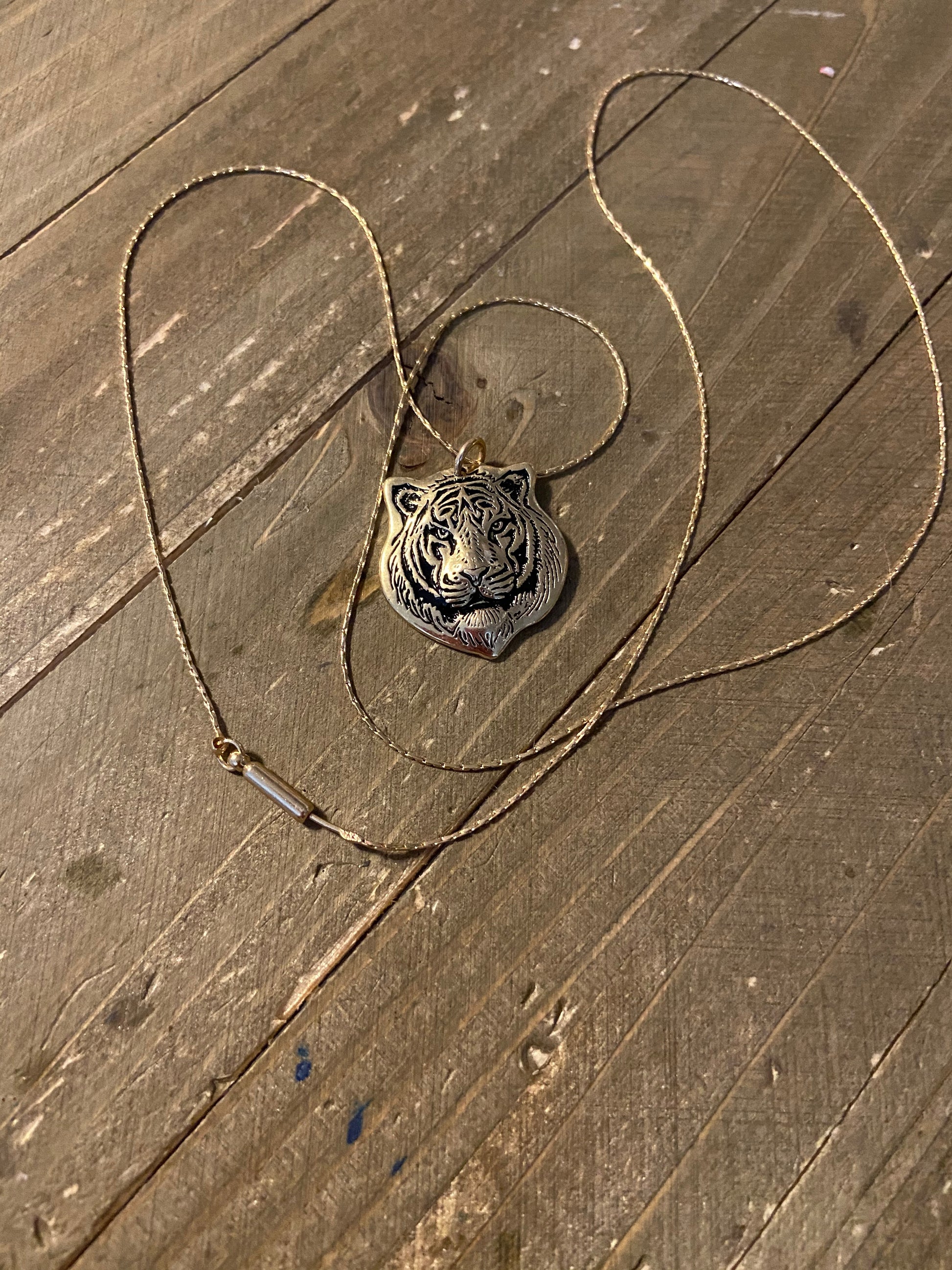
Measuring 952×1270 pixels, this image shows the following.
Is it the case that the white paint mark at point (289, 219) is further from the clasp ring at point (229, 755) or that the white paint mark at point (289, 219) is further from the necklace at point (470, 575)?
the clasp ring at point (229, 755)

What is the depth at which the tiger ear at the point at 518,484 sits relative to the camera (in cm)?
177

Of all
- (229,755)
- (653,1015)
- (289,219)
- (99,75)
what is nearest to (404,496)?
(229,755)

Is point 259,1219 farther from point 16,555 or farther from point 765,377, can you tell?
point 765,377

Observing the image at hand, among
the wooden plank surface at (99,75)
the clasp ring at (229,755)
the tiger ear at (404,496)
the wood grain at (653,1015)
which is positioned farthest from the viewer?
the wooden plank surface at (99,75)

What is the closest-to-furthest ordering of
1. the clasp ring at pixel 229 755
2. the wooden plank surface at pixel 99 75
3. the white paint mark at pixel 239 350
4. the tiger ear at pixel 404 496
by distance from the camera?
the clasp ring at pixel 229 755 → the tiger ear at pixel 404 496 → the white paint mark at pixel 239 350 → the wooden plank surface at pixel 99 75

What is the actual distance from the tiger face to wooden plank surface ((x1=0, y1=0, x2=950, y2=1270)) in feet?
0.23

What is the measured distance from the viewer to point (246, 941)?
158 cm

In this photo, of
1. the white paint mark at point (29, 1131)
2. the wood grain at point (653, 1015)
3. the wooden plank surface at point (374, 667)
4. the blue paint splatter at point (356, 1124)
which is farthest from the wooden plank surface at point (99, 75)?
the blue paint splatter at point (356, 1124)

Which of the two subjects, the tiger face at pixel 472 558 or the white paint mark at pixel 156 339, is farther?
the white paint mark at pixel 156 339

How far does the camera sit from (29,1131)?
1.47m

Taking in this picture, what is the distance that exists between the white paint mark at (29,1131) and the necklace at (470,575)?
64 cm

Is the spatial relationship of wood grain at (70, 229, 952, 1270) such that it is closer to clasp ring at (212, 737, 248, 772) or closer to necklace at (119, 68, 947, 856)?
necklace at (119, 68, 947, 856)

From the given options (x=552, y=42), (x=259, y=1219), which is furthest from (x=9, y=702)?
(x=552, y=42)

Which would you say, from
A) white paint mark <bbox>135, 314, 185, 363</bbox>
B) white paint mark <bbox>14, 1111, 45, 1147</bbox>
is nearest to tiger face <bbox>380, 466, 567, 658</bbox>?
white paint mark <bbox>135, 314, 185, 363</bbox>
